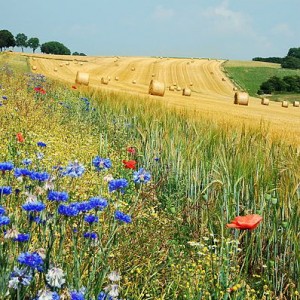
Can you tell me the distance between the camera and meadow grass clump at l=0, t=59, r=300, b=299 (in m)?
1.69

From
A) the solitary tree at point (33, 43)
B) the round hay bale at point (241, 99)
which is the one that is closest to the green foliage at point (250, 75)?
the round hay bale at point (241, 99)

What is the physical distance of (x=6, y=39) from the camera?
102m

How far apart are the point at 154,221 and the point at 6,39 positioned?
106106mm

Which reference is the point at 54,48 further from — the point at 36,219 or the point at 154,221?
the point at 36,219

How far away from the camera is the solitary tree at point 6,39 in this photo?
10123cm

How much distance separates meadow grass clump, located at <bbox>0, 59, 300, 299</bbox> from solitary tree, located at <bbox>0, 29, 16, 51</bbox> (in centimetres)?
10198

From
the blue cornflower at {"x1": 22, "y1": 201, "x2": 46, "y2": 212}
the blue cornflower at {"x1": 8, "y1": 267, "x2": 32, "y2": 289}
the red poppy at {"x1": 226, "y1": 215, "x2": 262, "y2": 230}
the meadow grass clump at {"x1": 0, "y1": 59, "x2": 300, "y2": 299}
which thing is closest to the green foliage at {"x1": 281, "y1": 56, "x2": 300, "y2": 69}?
the meadow grass clump at {"x1": 0, "y1": 59, "x2": 300, "y2": 299}

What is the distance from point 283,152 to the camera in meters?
3.79

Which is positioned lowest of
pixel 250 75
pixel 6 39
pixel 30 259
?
pixel 30 259

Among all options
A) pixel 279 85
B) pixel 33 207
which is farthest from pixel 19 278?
pixel 279 85

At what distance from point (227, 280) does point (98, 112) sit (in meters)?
5.77

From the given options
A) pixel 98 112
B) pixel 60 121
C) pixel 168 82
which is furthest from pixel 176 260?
pixel 168 82

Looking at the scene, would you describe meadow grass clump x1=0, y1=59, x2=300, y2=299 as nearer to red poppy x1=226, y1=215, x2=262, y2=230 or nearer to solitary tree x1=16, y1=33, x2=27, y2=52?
red poppy x1=226, y1=215, x2=262, y2=230

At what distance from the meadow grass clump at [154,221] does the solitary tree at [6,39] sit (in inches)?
4015
